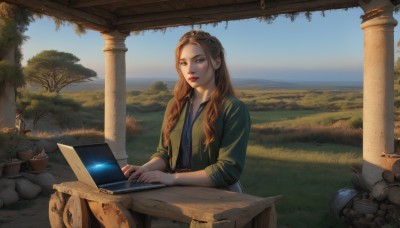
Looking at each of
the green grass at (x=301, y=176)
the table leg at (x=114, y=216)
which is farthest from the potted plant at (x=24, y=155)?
the table leg at (x=114, y=216)

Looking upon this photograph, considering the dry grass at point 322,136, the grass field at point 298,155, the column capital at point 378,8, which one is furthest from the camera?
the dry grass at point 322,136

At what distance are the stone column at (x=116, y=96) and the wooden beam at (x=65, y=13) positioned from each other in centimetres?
35

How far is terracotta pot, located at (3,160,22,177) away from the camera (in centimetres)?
632

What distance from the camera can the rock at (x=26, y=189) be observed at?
6.18m

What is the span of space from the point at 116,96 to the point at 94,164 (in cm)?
438

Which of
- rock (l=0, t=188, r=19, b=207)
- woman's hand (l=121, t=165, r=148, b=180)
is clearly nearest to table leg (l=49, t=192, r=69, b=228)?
woman's hand (l=121, t=165, r=148, b=180)

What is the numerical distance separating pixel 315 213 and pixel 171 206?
4037 mm

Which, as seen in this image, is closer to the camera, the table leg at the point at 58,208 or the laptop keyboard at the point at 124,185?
the laptop keyboard at the point at 124,185

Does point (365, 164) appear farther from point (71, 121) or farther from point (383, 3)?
point (71, 121)

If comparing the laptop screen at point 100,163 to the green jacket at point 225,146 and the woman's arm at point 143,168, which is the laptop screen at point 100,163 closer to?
the woman's arm at point 143,168

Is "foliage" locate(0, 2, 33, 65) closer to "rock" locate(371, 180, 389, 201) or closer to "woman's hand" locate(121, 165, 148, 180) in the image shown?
"woman's hand" locate(121, 165, 148, 180)

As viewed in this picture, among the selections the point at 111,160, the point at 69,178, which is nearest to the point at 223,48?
the point at 111,160

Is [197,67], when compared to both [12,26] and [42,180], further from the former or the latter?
[12,26]

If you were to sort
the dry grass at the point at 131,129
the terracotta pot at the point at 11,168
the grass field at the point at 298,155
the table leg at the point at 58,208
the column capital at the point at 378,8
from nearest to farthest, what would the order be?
the table leg at the point at 58,208
the column capital at the point at 378,8
the grass field at the point at 298,155
the terracotta pot at the point at 11,168
the dry grass at the point at 131,129
